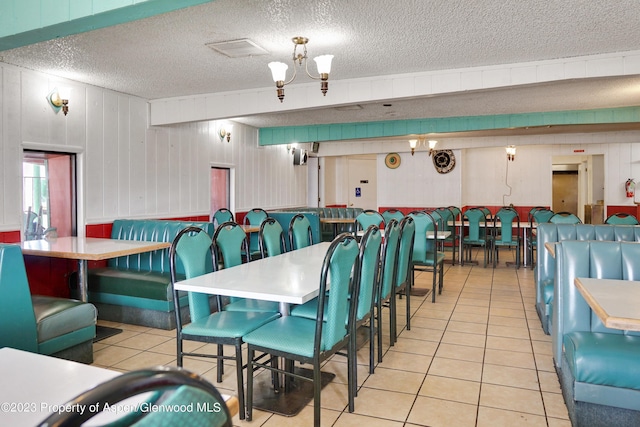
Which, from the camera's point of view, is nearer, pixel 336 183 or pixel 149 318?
pixel 149 318

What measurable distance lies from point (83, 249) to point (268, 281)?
2.25 metres

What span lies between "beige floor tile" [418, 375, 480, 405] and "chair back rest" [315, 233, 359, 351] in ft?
2.77

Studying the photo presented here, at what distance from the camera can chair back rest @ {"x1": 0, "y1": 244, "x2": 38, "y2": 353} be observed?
8.94ft

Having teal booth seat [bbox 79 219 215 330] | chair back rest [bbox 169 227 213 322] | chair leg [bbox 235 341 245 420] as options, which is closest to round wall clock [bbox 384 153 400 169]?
teal booth seat [bbox 79 219 215 330]

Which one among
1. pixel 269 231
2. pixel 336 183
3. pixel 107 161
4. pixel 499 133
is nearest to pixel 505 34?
pixel 269 231

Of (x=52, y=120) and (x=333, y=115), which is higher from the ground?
(x=333, y=115)

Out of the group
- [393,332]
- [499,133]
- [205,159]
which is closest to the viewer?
[393,332]

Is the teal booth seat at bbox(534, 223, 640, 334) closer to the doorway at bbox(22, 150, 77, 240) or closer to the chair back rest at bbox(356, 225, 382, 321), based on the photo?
the chair back rest at bbox(356, 225, 382, 321)

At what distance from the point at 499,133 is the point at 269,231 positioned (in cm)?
767

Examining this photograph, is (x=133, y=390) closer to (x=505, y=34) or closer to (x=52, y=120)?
(x=505, y=34)

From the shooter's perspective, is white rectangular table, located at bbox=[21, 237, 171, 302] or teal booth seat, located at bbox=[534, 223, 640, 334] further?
teal booth seat, located at bbox=[534, 223, 640, 334]

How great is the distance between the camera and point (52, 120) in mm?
5012

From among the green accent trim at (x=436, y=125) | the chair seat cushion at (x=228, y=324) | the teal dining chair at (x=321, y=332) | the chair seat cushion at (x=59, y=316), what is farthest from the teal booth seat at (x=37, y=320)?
the green accent trim at (x=436, y=125)

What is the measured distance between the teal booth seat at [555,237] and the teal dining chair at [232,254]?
2.44 m
